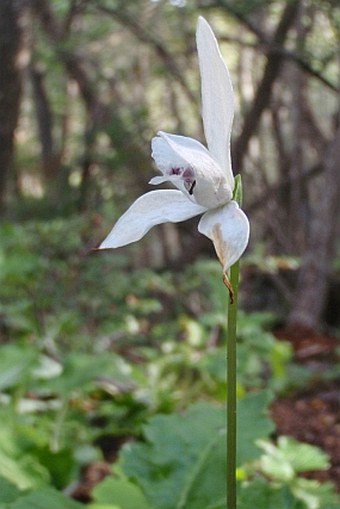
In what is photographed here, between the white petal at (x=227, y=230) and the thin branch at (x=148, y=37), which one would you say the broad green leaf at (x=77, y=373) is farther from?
the thin branch at (x=148, y=37)

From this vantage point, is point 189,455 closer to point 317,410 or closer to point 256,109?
point 317,410

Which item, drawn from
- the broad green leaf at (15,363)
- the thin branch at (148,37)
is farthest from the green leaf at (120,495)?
the thin branch at (148,37)

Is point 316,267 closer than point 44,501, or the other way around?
point 44,501

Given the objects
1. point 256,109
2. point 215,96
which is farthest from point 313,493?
point 256,109

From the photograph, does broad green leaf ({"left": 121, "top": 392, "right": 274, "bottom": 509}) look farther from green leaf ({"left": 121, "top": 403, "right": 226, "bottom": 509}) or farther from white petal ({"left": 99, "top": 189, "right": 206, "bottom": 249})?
white petal ({"left": 99, "top": 189, "right": 206, "bottom": 249})

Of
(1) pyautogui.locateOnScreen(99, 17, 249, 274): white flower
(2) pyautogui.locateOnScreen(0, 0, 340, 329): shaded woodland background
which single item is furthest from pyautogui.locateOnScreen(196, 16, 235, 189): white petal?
(2) pyautogui.locateOnScreen(0, 0, 340, 329): shaded woodland background

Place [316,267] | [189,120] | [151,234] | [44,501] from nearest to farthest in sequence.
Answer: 1. [44,501]
2. [316,267]
3. [151,234]
4. [189,120]
